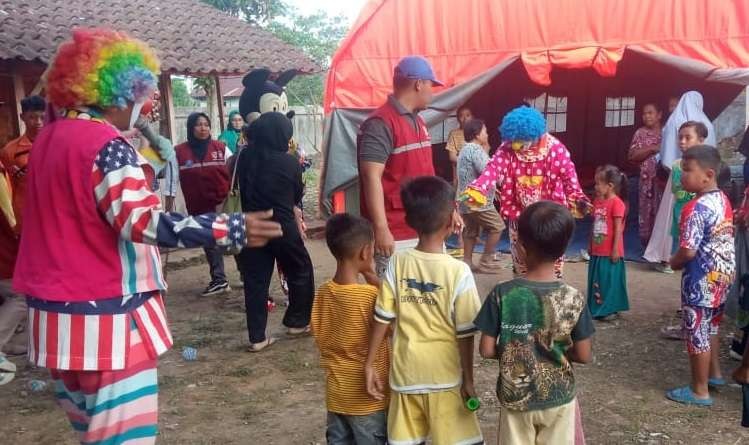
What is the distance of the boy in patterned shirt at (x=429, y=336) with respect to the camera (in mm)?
2430

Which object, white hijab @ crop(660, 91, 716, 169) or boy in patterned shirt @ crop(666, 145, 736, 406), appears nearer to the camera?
boy in patterned shirt @ crop(666, 145, 736, 406)

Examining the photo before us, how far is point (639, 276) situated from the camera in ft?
22.6

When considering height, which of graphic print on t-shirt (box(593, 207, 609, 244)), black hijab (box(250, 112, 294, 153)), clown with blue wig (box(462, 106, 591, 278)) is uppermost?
black hijab (box(250, 112, 294, 153))

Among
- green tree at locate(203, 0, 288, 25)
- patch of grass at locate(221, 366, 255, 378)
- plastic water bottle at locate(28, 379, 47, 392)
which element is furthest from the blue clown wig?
green tree at locate(203, 0, 288, 25)

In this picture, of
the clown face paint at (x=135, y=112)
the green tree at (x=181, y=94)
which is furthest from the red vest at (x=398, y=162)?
the green tree at (x=181, y=94)

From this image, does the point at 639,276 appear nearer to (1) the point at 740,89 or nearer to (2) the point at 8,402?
(1) the point at 740,89

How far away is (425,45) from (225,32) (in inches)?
161

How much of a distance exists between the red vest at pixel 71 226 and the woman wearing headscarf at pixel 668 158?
6.09 meters

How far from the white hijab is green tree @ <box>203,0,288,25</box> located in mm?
12797

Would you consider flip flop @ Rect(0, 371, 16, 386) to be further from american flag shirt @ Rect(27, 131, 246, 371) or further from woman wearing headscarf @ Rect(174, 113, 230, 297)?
american flag shirt @ Rect(27, 131, 246, 371)

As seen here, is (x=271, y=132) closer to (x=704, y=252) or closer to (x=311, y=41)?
(x=704, y=252)

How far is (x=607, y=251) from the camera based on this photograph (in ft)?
17.2

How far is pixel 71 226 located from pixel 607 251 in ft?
13.6

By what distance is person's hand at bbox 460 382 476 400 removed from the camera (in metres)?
2.44
